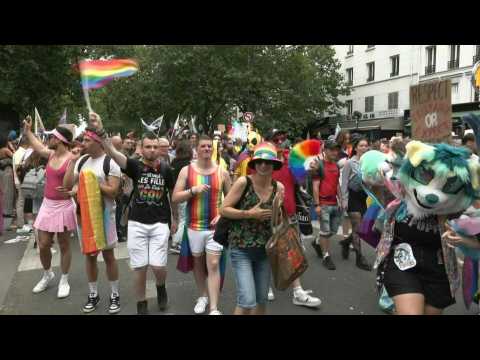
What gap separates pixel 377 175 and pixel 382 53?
31.6 meters

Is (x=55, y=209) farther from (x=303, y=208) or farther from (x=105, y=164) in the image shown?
(x=303, y=208)

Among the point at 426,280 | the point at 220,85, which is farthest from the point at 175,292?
the point at 220,85

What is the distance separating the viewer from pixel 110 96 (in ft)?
100

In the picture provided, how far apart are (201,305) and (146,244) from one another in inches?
35.2

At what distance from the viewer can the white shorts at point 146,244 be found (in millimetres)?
4133

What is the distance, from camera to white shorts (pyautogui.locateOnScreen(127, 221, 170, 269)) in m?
4.13

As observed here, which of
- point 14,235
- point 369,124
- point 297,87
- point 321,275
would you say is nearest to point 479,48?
point 369,124

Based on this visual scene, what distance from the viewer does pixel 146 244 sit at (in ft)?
13.7

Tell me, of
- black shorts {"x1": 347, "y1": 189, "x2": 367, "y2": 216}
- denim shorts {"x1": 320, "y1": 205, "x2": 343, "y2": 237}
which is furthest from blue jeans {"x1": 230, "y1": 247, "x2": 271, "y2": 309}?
black shorts {"x1": 347, "y1": 189, "x2": 367, "y2": 216}

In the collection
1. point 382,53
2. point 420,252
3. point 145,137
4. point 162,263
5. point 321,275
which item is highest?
point 382,53

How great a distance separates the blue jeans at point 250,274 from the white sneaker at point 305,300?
52.5 inches

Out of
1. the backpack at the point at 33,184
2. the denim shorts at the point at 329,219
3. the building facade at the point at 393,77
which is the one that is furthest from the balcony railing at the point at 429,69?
the backpack at the point at 33,184

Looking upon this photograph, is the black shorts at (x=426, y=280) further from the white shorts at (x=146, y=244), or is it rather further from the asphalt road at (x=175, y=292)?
the white shorts at (x=146, y=244)

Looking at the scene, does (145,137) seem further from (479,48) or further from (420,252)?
(479,48)
